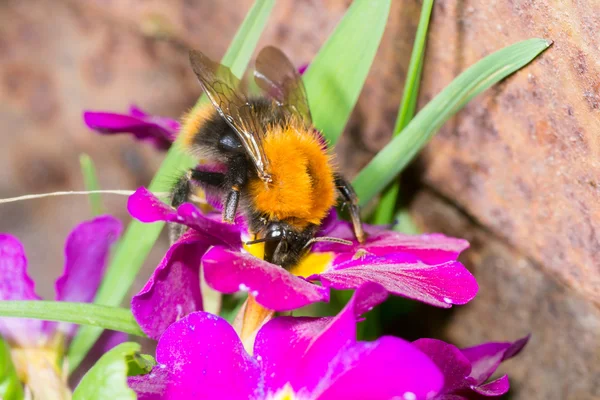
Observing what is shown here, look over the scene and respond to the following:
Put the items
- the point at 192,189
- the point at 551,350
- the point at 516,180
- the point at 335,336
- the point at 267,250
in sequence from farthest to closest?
the point at 551,350, the point at 516,180, the point at 192,189, the point at 267,250, the point at 335,336

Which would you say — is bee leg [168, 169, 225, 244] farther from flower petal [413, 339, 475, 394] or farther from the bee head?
flower petal [413, 339, 475, 394]

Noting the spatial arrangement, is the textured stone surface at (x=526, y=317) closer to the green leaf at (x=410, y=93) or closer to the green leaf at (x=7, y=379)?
the green leaf at (x=410, y=93)

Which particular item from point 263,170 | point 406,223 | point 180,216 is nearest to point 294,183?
point 263,170

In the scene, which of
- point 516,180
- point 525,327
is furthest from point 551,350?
point 516,180

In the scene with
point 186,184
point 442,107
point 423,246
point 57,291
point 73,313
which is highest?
point 442,107

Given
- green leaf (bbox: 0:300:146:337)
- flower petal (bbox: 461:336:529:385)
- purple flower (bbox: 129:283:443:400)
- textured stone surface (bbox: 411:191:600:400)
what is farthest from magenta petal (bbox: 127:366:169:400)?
textured stone surface (bbox: 411:191:600:400)

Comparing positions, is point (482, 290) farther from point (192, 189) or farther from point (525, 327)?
point (192, 189)

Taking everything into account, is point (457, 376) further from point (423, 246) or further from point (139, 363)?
point (139, 363)
